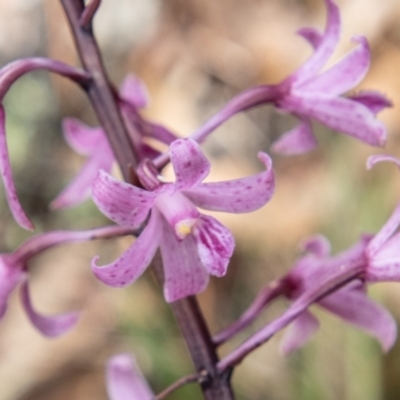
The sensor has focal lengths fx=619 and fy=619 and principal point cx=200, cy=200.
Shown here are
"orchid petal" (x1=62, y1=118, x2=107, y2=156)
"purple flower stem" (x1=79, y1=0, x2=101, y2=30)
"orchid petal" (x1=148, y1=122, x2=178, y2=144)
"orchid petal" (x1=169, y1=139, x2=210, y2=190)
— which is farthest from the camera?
"orchid petal" (x1=62, y1=118, x2=107, y2=156)

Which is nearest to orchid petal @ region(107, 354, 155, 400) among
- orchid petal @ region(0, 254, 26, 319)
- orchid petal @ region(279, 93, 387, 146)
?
orchid petal @ region(0, 254, 26, 319)

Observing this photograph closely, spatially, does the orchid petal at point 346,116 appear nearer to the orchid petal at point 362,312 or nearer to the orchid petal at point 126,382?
the orchid petal at point 362,312

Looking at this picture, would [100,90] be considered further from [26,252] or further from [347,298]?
[347,298]

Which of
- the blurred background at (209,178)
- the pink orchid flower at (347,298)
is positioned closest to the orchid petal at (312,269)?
the pink orchid flower at (347,298)

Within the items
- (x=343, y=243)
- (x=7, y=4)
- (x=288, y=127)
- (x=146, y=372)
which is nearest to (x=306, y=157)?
(x=288, y=127)

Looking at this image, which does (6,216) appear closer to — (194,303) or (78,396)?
(78,396)

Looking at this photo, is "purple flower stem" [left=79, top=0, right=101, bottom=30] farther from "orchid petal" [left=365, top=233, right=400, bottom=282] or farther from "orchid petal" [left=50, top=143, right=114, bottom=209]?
"orchid petal" [left=365, top=233, right=400, bottom=282]

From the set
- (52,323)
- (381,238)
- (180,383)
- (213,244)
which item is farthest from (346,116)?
(52,323)
